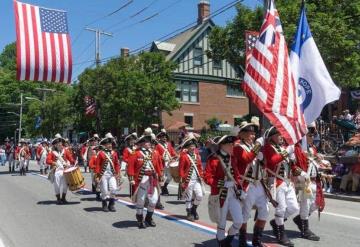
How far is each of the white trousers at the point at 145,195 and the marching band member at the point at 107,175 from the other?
2.38m

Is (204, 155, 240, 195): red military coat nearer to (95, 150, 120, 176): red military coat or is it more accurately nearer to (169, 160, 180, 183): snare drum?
(95, 150, 120, 176): red military coat

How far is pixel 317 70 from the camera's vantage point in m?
9.34

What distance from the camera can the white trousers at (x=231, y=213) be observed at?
24.2 ft

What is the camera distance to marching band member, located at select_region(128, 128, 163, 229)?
9.91 metres

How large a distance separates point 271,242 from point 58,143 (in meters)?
8.04

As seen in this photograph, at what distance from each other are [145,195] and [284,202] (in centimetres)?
287

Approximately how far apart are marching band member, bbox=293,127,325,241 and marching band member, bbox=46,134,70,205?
711 centimetres

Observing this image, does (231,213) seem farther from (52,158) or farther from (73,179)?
(52,158)

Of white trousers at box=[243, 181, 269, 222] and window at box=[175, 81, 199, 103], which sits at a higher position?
window at box=[175, 81, 199, 103]

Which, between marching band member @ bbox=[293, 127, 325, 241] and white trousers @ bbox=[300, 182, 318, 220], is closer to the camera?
marching band member @ bbox=[293, 127, 325, 241]

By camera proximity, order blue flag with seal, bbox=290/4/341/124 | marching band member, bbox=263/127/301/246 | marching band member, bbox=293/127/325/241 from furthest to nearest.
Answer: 1. blue flag with seal, bbox=290/4/341/124
2. marching band member, bbox=293/127/325/241
3. marching band member, bbox=263/127/301/246

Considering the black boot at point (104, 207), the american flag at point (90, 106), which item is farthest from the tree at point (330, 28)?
the american flag at point (90, 106)

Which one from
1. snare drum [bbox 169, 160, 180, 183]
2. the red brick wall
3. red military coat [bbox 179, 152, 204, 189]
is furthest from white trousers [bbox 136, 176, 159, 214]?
the red brick wall

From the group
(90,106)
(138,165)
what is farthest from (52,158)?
(90,106)
